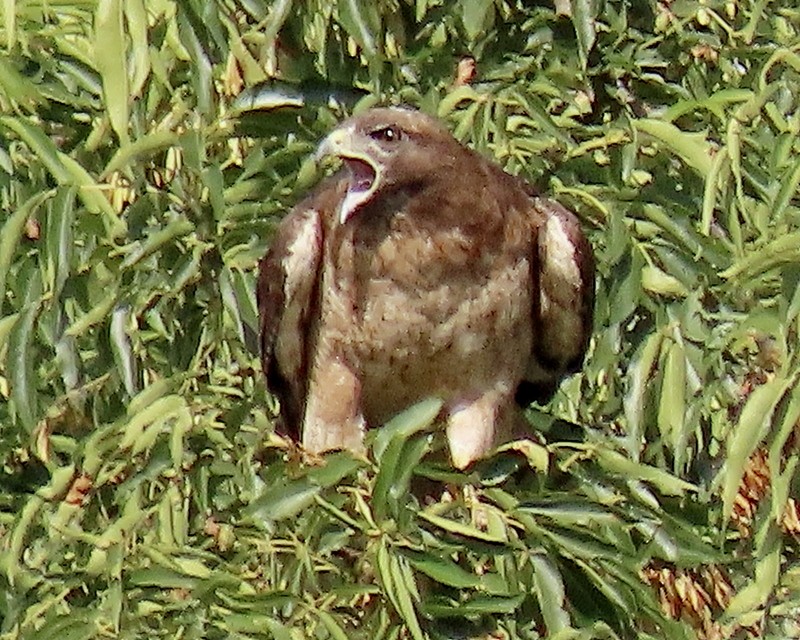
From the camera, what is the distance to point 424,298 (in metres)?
3.18

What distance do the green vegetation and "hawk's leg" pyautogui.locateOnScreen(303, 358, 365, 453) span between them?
83cm

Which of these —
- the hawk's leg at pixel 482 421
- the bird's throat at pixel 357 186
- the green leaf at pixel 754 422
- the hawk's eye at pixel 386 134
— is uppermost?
the green leaf at pixel 754 422

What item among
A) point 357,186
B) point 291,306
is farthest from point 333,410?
point 357,186

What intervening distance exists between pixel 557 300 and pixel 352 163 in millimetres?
638

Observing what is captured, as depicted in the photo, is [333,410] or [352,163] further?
[333,410]

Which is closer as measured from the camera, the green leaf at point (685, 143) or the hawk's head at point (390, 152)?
the green leaf at point (685, 143)

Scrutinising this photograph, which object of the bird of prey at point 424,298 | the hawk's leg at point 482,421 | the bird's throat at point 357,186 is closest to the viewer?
the bird's throat at point 357,186

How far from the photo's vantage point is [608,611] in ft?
6.78

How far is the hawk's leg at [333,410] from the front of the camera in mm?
3363

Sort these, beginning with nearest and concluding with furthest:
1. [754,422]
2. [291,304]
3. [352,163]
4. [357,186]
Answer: [754,422]
[352,163]
[357,186]
[291,304]

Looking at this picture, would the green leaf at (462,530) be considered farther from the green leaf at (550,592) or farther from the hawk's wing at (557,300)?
the hawk's wing at (557,300)

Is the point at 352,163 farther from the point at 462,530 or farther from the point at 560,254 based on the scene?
the point at 462,530

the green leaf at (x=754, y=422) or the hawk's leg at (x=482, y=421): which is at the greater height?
the green leaf at (x=754, y=422)

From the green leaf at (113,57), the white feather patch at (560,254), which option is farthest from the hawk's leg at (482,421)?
the green leaf at (113,57)
